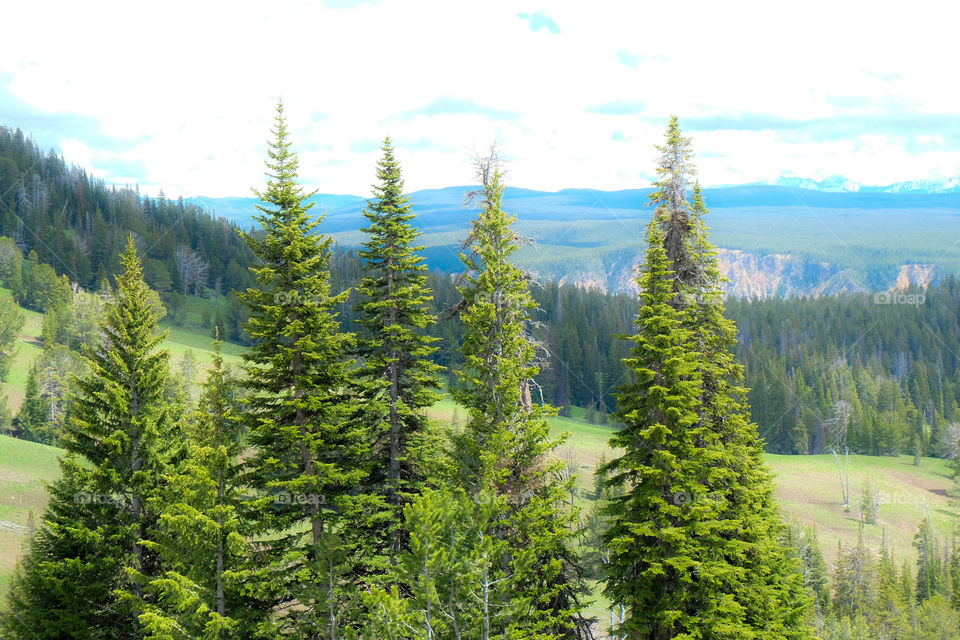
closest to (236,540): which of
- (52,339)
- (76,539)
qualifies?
(76,539)

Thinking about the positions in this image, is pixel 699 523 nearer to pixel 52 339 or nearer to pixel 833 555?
pixel 833 555

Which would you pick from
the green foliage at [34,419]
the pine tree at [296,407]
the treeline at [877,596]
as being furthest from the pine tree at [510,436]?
the green foliage at [34,419]

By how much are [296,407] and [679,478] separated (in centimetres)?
1272

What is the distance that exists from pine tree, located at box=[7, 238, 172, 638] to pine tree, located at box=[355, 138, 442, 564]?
26.4 ft

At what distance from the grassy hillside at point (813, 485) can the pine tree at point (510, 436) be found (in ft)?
178

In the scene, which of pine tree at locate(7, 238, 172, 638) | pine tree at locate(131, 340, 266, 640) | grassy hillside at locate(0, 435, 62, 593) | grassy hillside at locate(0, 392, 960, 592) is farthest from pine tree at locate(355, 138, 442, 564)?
grassy hillside at locate(0, 392, 960, 592)

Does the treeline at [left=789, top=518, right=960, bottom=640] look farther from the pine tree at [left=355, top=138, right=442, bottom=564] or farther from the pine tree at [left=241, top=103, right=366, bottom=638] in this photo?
the pine tree at [left=241, top=103, right=366, bottom=638]

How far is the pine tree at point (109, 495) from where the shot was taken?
26.0 m

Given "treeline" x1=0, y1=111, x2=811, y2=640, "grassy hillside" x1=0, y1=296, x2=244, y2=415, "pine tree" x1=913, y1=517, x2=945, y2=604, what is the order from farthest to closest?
"grassy hillside" x1=0, y1=296, x2=244, y2=415
"pine tree" x1=913, y1=517, x2=945, y2=604
"treeline" x1=0, y1=111, x2=811, y2=640

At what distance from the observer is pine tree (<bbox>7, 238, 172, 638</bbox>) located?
2605 centimetres

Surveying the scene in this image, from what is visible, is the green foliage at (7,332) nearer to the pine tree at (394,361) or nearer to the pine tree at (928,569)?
the pine tree at (394,361)

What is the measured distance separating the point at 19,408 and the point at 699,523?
10410cm

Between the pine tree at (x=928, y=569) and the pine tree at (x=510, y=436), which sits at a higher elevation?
the pine tree at (x=510, y=436)

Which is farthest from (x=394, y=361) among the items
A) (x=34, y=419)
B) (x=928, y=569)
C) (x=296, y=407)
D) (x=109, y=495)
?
(x=928, y=569)
